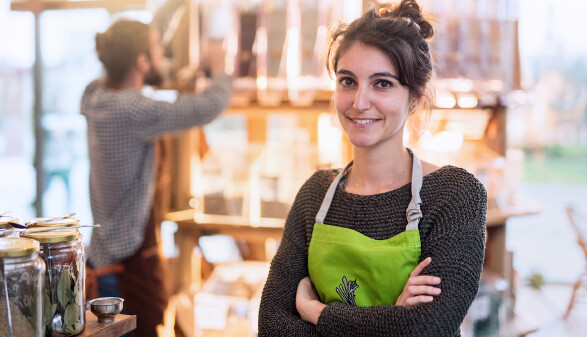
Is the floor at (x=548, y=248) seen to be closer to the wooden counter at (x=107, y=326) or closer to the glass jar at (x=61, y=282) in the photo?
the wooden counter at (x=107, y=326)

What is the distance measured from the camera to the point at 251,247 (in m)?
3.62

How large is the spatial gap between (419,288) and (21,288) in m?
0.84

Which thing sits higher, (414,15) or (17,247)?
(414,15)

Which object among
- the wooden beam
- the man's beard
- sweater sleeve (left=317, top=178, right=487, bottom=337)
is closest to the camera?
sweater sleeve (left=317, top=178, right=487, bottom=337)

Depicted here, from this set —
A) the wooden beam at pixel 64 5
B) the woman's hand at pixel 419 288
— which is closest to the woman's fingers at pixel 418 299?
the woman's hand at pixel 419 288

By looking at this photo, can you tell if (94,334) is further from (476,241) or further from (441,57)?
(441,57)

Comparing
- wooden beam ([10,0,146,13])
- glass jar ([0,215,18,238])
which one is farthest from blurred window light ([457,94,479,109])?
wooden beam ([10,0,146,13])

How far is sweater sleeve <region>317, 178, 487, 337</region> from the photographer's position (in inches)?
53.9

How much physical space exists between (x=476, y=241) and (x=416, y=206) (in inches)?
6.4

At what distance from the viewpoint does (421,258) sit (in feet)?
4.82

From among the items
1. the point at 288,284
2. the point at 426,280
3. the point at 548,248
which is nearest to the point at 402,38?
the point at 426,280

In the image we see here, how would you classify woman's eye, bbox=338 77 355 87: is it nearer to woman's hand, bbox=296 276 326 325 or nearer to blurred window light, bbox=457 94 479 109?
woman's hand, bbox=296 276 326 325

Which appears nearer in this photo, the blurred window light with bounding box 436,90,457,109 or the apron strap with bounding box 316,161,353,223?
the apron strap with bounding box 316,161,353,223

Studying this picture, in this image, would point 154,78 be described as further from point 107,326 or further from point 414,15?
point 107,326
